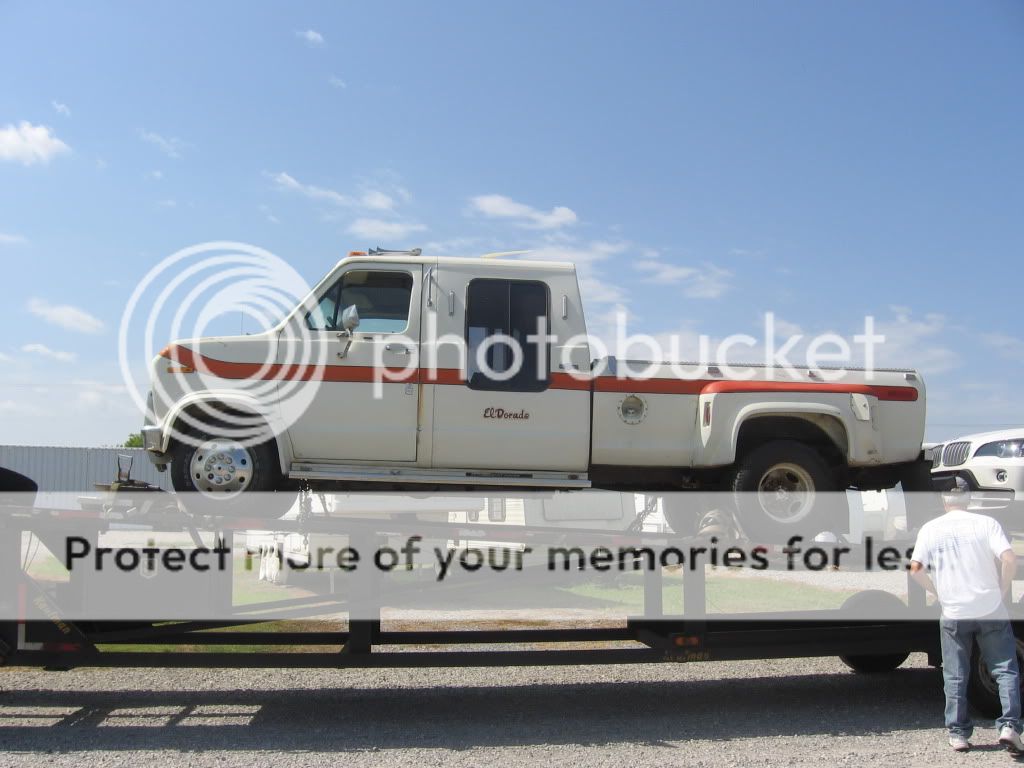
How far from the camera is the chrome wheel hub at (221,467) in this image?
6.65 m

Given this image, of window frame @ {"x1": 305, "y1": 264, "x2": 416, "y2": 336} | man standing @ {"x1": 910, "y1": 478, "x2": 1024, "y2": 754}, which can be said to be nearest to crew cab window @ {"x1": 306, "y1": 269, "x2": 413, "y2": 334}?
window frame @ {"x1": 305, "y1": 264, "x2": 416, "y2": 336}

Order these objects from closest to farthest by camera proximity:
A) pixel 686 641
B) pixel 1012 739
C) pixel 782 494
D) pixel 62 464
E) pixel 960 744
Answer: pixel 1012 739
pixel 960 744
pixel 686 641
pixel 782 494
pixel 62 464

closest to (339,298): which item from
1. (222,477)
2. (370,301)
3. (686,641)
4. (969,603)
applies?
(370,301)

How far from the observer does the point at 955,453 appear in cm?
785

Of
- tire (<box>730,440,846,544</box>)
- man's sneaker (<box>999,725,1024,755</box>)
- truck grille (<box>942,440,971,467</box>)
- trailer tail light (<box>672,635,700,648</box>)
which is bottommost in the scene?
man's sneaker (<box>999,725,1024,755</box>)

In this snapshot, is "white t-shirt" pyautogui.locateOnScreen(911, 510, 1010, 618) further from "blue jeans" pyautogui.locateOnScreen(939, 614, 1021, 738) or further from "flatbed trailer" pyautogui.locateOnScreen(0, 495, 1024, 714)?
"flatbed trailer" pyautogui.locateOnScreen(0, 495, 1024, 714)

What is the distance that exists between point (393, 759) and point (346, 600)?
140cm

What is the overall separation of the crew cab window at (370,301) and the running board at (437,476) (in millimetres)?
1083

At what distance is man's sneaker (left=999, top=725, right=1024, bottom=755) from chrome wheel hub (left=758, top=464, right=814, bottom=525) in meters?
1.94

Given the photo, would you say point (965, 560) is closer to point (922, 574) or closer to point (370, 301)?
point (922, 574)

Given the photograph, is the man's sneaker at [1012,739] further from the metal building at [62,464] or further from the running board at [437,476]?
the metal building at [62,464]

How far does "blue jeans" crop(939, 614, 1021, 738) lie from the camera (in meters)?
5.94

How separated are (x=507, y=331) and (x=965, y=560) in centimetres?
365

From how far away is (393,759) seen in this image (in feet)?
18.4
